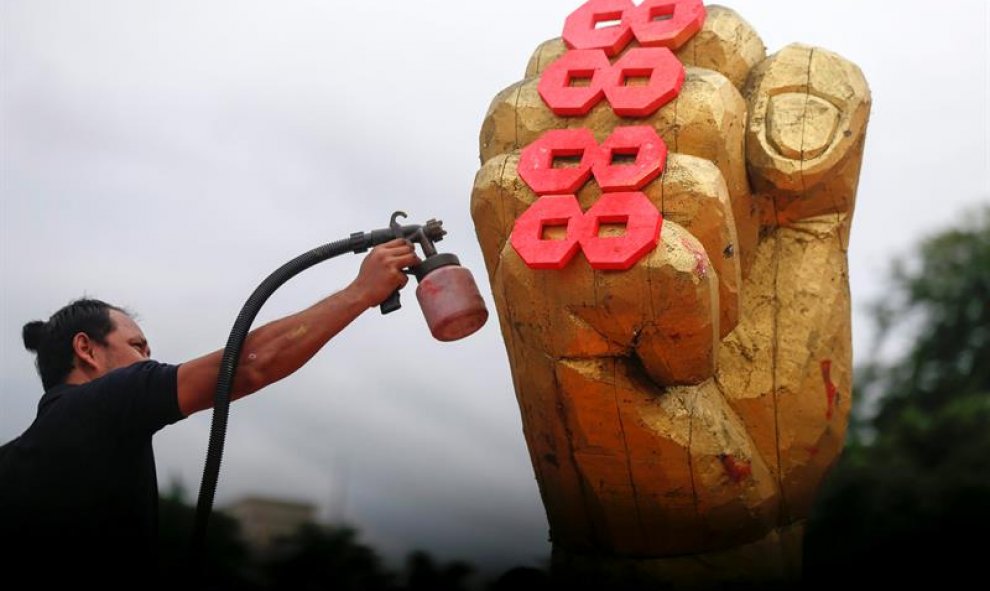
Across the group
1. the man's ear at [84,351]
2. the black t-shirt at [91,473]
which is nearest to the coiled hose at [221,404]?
the black t-shirt at [91,473]

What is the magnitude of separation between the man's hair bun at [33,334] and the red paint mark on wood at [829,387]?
256 centimetres

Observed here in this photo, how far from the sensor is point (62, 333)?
3.63 metres

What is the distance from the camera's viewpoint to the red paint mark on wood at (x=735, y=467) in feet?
13.3

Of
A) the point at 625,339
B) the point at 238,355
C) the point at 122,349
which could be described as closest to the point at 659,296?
the point at 625,339

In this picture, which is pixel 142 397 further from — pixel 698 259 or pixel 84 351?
pixel 698 259

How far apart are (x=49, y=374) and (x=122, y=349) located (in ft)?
0.70

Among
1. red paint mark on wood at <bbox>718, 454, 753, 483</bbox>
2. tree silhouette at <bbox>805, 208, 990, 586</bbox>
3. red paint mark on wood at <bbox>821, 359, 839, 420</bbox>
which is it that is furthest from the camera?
red paint mark on wood at <bbox>821, 359, 839, 420</bbox>

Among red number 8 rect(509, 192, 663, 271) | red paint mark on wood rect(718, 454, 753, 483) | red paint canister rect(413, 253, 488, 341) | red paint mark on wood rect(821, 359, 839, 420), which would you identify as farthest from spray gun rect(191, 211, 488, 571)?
red paint mark on wood rect(821, 359, 839, 420)


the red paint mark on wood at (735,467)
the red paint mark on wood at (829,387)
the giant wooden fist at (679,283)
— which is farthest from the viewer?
the red paint mark on wood at (829,387)

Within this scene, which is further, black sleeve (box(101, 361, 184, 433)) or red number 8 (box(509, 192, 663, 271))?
red number 8 (box(509, 192, 663, 271))

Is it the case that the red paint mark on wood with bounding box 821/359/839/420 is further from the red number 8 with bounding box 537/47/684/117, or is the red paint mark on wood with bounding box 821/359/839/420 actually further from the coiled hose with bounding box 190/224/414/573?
the coiled hose with bounding box 190/224/414/573

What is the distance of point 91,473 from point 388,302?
893 millimetres

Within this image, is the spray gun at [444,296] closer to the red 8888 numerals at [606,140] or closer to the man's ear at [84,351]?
the red 8888 numerals at [606,140]

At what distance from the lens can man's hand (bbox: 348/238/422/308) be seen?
340 cm
